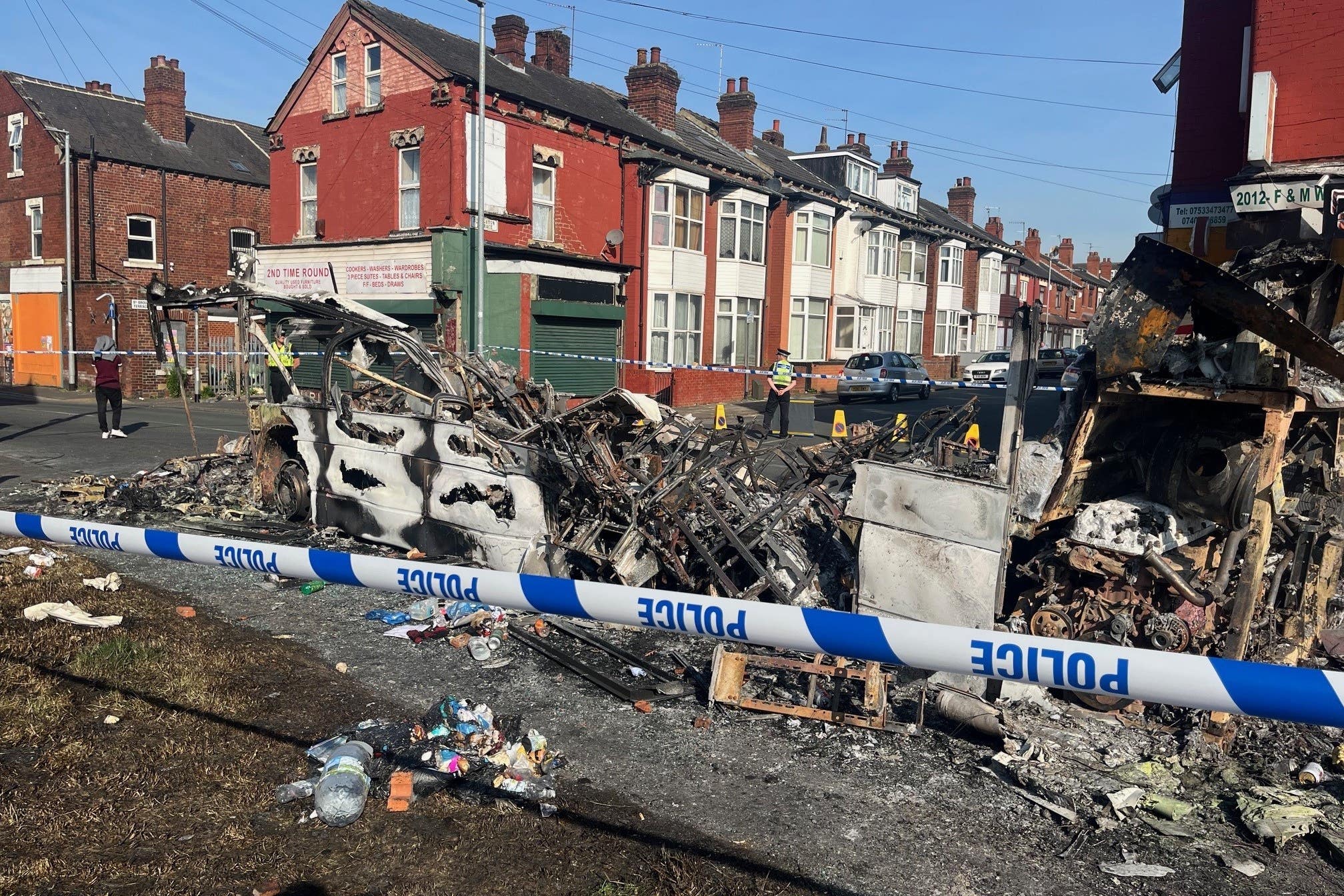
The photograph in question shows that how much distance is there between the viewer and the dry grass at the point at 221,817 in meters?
3.48

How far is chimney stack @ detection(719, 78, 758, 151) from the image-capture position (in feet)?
101

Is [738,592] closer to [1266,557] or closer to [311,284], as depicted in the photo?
[1266,557]

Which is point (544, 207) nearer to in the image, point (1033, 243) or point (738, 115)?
point (738, 115)

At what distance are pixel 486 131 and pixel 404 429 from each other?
15.4m

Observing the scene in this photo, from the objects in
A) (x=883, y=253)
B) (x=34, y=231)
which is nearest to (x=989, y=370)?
(x=883, y=253)

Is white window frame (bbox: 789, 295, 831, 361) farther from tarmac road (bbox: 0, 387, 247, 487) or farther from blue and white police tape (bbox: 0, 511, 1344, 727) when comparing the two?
blue and white police tape (bbox: 0, 511, 1344, 727)

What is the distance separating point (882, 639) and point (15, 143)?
113ft

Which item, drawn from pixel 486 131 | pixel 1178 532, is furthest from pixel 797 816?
pixel 486 131

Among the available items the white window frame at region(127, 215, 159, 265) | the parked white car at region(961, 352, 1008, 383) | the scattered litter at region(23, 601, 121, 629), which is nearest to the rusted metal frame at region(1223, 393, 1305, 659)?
the scattered litter at region(23, 601, 121, 629)

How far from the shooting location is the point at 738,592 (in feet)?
20.9

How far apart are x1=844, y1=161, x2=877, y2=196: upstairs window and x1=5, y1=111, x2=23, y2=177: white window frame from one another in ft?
88.7

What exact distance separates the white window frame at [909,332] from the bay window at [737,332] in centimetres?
1001

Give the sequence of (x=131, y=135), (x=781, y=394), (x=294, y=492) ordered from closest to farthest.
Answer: (x=294, y=492) → (x=781, y=394) → (x=131, y=135)

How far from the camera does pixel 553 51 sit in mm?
27000
